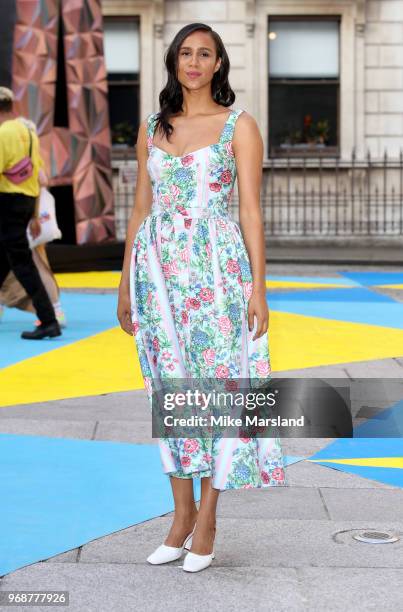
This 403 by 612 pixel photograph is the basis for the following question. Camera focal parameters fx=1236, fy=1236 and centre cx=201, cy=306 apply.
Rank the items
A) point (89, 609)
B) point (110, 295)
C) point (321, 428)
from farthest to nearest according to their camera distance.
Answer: point (110, 295) < point (321, 428) < point (89, 609)

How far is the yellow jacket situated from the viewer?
31.6ft

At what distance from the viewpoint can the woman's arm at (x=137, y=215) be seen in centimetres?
425

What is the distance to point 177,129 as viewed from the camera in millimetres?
4195

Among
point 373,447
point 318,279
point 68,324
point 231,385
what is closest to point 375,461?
point 373,447

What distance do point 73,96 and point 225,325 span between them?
13358mm

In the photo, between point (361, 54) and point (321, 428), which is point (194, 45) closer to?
point (321, 428)

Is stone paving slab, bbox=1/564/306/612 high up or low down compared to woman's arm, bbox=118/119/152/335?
down

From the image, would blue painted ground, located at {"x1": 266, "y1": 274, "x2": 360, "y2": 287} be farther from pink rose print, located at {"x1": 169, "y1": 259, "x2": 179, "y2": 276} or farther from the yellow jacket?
pink rose print, located at {"x1": 169, "y1": 259, "x2": 179, "y2": 276}

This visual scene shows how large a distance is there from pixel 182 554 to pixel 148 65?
20817mm

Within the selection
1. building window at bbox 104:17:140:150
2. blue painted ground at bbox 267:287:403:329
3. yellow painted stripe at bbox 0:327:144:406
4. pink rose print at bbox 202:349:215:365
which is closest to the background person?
yellow painted stripe at bbox 0:327:144:406

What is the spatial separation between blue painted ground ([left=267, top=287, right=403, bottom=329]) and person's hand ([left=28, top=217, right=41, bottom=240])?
3.11 metres

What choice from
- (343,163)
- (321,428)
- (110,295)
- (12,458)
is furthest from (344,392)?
(343,163)

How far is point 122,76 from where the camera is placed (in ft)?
80.5

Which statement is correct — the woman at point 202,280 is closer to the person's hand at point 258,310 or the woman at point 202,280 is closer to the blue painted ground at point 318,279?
the person's hand at point 258,310
